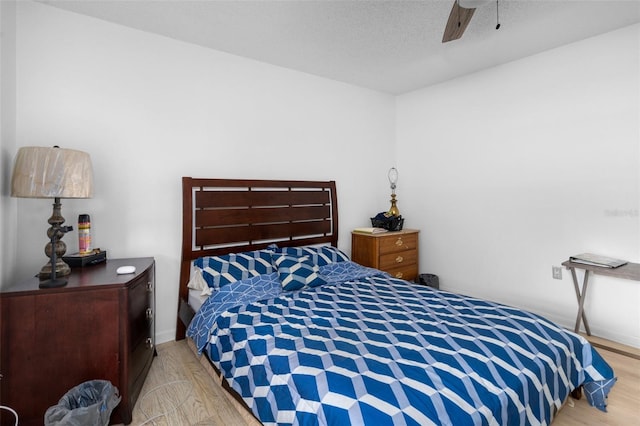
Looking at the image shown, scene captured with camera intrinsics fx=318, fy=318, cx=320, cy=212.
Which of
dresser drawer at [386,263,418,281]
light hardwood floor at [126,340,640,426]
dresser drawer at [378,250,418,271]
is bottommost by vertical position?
light hardwood floor at [126,340,640,426]

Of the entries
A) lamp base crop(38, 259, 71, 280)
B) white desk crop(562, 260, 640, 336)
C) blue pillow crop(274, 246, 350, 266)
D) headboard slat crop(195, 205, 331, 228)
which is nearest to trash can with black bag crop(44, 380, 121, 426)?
lamp base crop(38, 259, 71, 280)

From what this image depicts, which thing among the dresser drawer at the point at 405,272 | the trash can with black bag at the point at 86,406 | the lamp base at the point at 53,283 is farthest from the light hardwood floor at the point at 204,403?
the dresser drawer at the point at 405,272

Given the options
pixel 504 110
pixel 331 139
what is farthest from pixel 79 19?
pixel 504 110

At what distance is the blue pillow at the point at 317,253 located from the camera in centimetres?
290

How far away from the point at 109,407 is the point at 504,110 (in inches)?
154

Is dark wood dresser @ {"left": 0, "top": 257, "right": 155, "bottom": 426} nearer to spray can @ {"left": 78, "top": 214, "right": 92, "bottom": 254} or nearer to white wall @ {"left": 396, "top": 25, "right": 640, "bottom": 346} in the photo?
spray can @ {"left": 78, "top": 214, "right": 92, "bottom": 254}

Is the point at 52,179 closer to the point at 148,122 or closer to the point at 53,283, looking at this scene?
the point at 53,283

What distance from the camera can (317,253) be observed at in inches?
120

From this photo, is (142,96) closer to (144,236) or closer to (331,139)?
(144,236)

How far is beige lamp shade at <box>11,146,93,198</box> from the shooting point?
1635 mm

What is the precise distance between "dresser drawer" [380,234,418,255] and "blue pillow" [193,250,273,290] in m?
1.35

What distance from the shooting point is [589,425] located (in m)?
1.69

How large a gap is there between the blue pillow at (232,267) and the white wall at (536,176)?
227 centimetres

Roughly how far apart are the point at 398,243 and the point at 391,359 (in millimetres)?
2306
